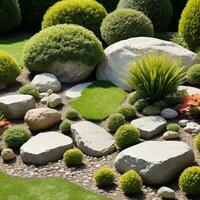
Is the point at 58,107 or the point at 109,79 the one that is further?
the point at 109,79

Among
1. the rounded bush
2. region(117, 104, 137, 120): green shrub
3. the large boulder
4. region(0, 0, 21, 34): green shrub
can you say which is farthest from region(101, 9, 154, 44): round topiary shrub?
region(0, 0, 21, 34): green shrub

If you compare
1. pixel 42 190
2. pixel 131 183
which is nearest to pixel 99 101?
pixel 42 190

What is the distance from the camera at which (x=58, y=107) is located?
10.2 m

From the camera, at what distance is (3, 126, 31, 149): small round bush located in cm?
880

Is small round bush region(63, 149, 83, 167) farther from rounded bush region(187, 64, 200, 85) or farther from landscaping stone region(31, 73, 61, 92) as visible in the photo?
rounded bush region(187, 64, 200, 85)

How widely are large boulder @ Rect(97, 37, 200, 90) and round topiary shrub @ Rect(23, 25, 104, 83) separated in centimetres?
28

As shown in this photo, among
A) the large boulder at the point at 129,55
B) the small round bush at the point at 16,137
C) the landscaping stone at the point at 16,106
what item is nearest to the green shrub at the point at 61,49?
the large boulder at the point at 129,55

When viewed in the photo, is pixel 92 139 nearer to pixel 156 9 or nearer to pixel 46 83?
pixel 46 83

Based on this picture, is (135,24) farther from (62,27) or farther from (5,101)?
(5,101)

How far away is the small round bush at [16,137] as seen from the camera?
8.80 meters

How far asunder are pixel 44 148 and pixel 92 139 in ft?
2.80

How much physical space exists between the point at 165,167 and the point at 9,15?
35.7 feet

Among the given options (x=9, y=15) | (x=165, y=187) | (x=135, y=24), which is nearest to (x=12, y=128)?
(x=165, y=187)

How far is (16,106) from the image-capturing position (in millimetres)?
9734
